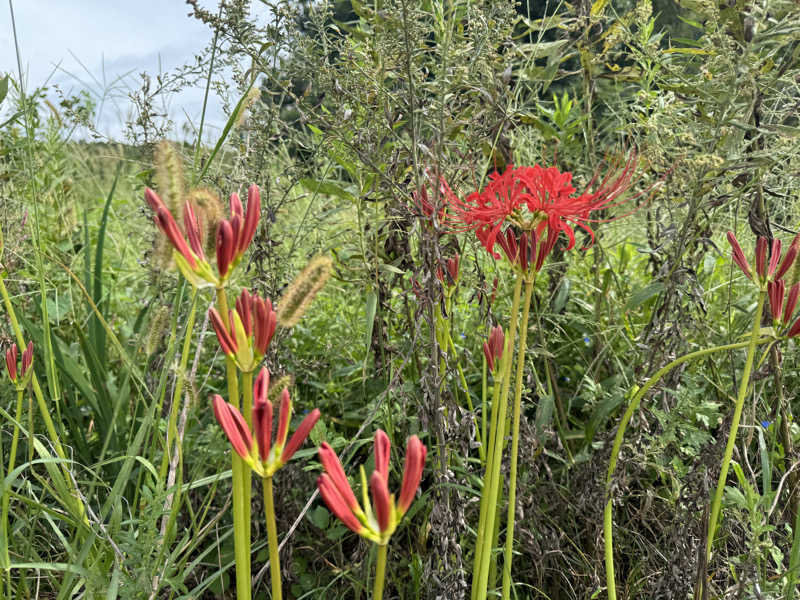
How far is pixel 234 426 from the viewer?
68 centimetres

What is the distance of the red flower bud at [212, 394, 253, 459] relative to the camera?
66cm

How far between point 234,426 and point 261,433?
31 millimetres

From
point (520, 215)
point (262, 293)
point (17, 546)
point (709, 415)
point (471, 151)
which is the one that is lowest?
point (17, 546)

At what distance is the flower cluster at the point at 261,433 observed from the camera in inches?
26.2

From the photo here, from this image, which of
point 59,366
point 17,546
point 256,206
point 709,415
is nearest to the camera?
point 256,206

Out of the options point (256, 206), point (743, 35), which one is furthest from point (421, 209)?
point (743, 35)

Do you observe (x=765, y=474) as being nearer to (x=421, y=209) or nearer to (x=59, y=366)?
(x=421, y=209)

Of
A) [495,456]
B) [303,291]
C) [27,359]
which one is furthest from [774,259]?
[27,359]

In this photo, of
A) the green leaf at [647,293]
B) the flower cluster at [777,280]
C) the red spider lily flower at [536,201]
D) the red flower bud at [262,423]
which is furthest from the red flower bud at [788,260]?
the red flower bud at [262,423]

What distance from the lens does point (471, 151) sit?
60.7 inches

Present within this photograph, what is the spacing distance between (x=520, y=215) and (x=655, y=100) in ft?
3.35

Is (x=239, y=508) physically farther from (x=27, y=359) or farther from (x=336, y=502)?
(x=27, y=359)

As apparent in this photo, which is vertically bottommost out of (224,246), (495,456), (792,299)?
(495,456)

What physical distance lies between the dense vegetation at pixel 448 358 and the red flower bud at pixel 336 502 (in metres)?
0.32
